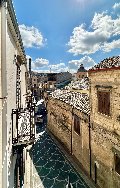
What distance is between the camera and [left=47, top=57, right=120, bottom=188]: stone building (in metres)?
11.2

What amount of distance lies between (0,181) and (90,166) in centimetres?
1005

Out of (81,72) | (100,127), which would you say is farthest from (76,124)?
(81,72)

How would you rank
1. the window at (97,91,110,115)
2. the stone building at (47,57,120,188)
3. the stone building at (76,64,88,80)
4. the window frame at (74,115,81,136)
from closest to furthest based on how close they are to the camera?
the stone building at (47,57,120,188) → the window at (97,91,110,115) → the window frame at (74,115,81,136) → the stone building at (76,64,88,80)

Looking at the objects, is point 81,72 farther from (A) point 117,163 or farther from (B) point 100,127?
(A) point 117,163

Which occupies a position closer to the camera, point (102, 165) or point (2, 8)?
point (2, 8)

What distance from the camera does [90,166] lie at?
14.3 m

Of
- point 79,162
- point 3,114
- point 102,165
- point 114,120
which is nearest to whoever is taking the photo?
point 3,114

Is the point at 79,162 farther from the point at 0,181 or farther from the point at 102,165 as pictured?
the point at 0,181

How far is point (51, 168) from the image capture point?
16.1m

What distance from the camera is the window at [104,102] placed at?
11.8 meters

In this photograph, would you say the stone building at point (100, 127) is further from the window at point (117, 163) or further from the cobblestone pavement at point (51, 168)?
the cobblestone pavement at point (51, 168)

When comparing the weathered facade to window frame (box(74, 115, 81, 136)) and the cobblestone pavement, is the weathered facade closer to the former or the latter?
window frame (box(74, 115, 81, 136))

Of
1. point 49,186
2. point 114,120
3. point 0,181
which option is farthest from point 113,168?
point 0,181

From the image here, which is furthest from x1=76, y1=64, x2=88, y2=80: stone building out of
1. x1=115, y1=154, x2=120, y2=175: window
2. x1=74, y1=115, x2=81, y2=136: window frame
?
x1=115, y1=154, x2=120, y2=175: window
